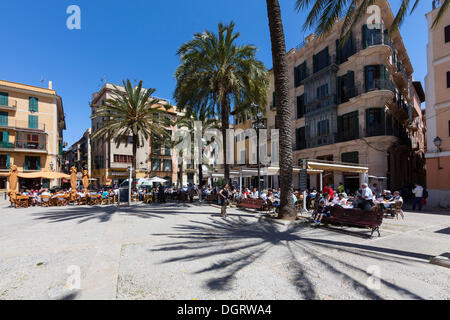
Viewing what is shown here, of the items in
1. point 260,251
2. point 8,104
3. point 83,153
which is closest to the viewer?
point 260,251

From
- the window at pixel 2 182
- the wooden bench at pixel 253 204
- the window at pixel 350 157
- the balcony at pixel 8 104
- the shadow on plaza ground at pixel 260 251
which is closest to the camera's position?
the shadow on plaza ground at pixel 260 251

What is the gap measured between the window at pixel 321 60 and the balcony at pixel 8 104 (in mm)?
38659

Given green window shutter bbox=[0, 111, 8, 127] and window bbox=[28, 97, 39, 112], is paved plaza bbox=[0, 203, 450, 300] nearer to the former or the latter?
green window shutter bbox=[0, 111, 8, 127]

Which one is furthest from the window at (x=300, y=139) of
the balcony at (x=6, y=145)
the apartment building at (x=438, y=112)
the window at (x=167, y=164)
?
the balcony at (x=6, y=145)

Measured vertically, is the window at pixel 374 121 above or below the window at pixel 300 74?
below

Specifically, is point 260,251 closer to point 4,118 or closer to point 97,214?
point 97,214

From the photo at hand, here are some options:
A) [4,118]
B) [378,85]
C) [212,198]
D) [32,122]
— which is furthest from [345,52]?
[4,118]

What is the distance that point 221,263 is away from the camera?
15.8 ft

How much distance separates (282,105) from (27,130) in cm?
3661

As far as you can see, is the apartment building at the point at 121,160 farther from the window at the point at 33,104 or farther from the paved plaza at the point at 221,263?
the paved plaza at the point at 221,263

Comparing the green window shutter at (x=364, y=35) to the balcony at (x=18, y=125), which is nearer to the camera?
the green window shutter at (x=364, y=35)

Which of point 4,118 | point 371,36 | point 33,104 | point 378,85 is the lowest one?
point 4,118

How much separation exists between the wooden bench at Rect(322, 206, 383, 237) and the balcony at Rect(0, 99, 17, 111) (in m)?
40.0

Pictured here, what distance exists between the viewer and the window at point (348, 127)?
21.6 metres
